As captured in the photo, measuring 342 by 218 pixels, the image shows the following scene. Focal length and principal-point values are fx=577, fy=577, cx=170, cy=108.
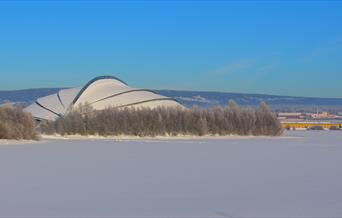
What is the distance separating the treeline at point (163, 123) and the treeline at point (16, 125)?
61.2 ft

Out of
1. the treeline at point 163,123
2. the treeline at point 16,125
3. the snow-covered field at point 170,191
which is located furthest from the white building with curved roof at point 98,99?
the snow-covered field at point 170,191

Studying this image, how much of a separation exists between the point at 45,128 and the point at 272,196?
68663 millimetres

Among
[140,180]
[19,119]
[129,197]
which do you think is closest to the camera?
[129,197]

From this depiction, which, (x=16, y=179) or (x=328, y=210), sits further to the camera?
(x=16, y=179)

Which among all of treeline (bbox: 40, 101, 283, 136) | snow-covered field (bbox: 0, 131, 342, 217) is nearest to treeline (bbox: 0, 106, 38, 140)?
treeline (bbox: 40, 101, 283, 136)

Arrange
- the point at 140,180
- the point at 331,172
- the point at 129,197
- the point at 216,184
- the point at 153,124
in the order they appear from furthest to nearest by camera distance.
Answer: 1. the point at 153,124
2. the point at 331,172
3. the point at 140,180
4. the point at 216,184
5. the point at 129,197

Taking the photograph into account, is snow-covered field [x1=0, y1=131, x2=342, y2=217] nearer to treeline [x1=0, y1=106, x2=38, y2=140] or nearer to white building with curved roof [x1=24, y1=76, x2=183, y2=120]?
treeline [x1=0, y1=106, x2=38, y2=140]

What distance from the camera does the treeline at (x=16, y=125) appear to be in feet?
170

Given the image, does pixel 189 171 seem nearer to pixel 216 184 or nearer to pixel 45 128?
pixel 216 184

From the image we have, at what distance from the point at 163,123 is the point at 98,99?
24.9 m

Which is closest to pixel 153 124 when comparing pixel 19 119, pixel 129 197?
pixel 19 119

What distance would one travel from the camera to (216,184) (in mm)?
15961

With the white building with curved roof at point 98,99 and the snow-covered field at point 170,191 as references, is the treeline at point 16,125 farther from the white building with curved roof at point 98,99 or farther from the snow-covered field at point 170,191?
the white building with curved roof at point 98,99

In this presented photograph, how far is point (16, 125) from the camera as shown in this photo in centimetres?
5331
